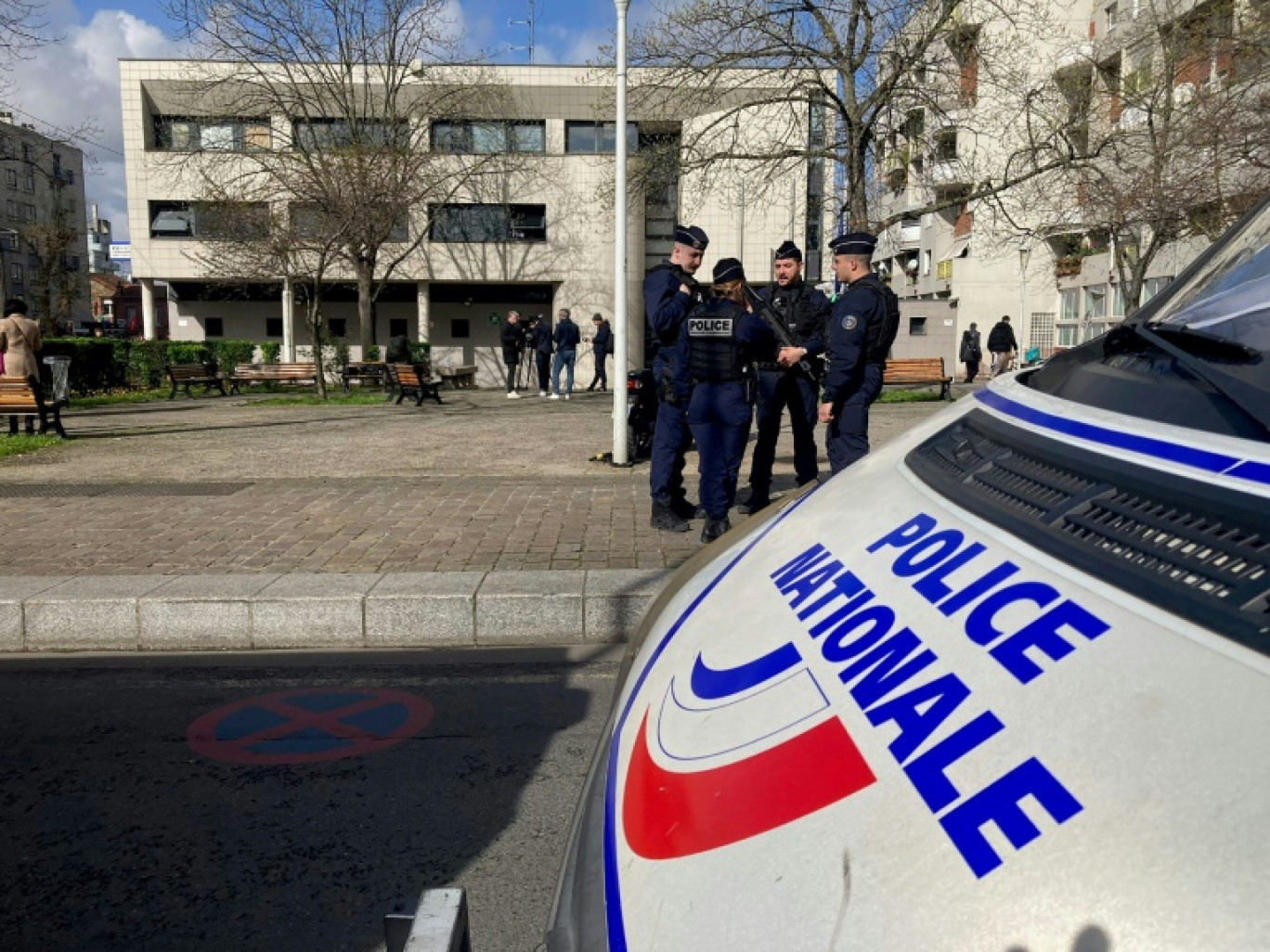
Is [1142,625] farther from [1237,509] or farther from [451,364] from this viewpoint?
[451,364]

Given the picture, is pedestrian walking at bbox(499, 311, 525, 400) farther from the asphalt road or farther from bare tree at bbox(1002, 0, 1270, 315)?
the asphalt road

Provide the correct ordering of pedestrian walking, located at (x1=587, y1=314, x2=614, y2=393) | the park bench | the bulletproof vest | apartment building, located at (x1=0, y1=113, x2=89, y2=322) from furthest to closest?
1. the park bench
2. pedestrian walking, located at (x1=587, y1=314, x2=614, y2=393)
3. apartment building, located at (x1=0, y1=113, x2=89, y2=322)
4. the bulletproof vest

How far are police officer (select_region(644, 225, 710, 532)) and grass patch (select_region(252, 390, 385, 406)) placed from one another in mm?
13395

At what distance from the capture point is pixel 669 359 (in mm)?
6855

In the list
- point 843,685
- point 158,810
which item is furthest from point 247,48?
point 843,685

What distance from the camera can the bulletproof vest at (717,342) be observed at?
6.30 m

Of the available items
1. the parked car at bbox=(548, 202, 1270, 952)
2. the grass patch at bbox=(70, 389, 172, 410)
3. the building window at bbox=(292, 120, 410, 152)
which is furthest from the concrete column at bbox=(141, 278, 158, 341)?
the parked car at bbox=(548, 202, 1270, 952)

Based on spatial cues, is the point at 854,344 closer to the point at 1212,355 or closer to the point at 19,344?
the point at 1212,355

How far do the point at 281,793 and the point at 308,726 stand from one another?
0.64 m

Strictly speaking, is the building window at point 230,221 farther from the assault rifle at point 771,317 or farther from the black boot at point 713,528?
the black boot at point 713,528

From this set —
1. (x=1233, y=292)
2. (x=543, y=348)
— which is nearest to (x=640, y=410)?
(x=1233, y=292)

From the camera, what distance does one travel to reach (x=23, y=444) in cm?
1152

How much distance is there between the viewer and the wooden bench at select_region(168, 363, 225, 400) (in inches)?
903

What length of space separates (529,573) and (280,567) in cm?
152
